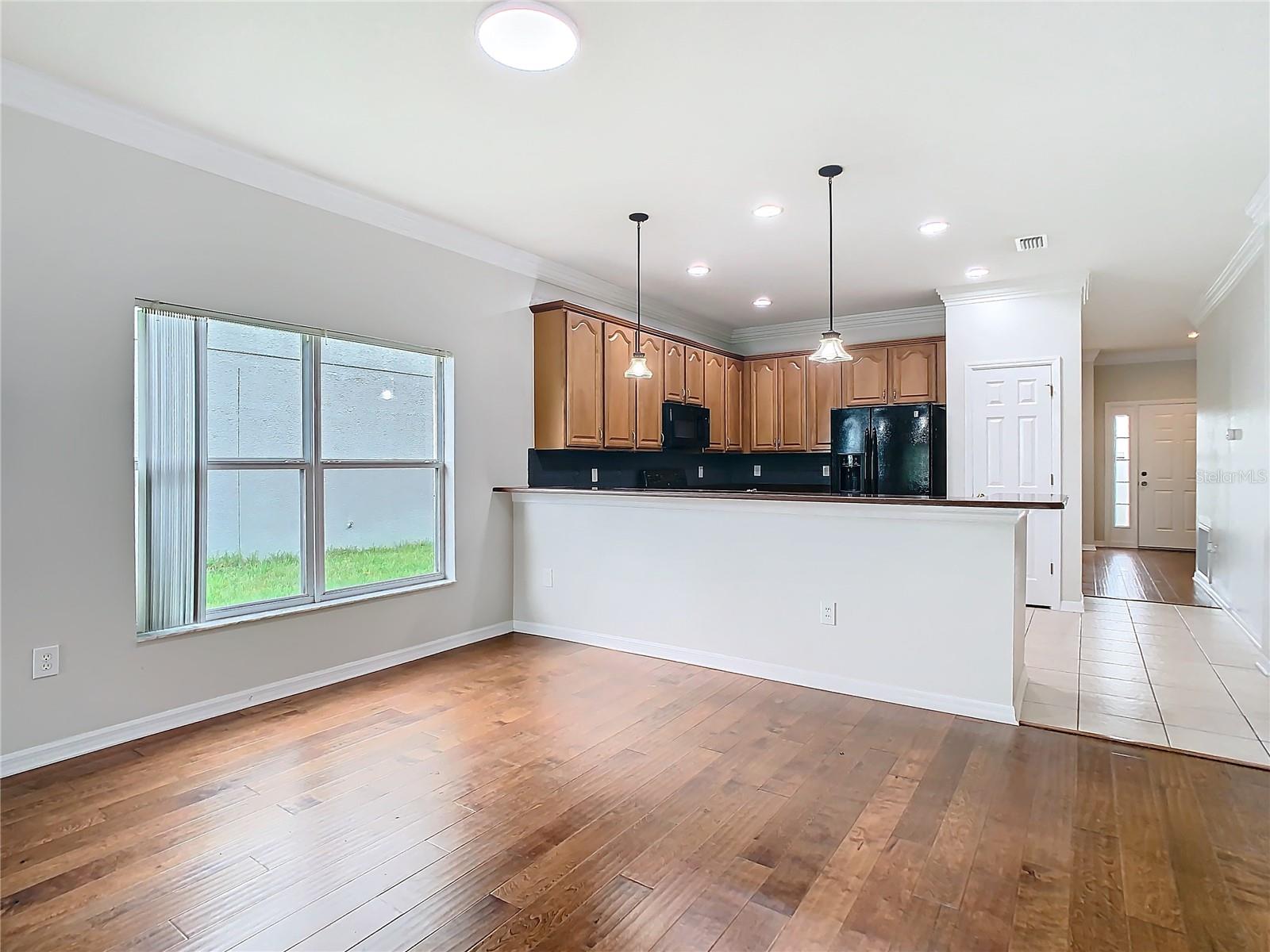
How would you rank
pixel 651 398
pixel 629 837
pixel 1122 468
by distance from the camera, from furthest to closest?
pixel 1122 468, pixel 651 398, pixel 629 837

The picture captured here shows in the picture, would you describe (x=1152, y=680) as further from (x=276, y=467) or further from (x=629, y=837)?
(x=276, y=467)

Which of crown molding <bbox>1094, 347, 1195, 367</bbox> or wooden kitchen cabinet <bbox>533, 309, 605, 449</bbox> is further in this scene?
crown molding <bbox>1094, 347, 1195, 367</bbox>

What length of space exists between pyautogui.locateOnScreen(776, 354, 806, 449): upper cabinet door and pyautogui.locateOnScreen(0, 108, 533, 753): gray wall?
4.34 m

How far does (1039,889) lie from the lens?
1.94 m

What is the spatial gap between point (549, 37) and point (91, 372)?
2.25 m

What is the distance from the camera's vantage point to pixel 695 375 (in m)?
6.52

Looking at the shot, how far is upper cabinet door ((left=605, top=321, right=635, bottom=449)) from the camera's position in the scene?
540cm

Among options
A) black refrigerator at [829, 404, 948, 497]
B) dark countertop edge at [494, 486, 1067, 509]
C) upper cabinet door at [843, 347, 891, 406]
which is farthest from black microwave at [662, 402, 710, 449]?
dark countertop edge at [494, 486, 1067, 509]

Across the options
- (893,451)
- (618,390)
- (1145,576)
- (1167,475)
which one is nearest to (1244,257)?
(893,451)

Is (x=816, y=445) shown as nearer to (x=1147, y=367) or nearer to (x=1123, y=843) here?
(x=1123, y=843)

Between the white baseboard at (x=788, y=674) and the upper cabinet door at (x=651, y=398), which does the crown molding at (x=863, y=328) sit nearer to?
the upper cabinet door at (x=651, y=398)

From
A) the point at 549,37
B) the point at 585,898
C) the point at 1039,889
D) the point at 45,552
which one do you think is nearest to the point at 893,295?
the point at 549,37

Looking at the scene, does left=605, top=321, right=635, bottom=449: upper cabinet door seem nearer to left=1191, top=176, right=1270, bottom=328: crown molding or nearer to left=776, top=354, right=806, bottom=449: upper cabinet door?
left=776, top=354, right=806, bottom=449: upper cabinet door

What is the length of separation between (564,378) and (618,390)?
24.9 inches
